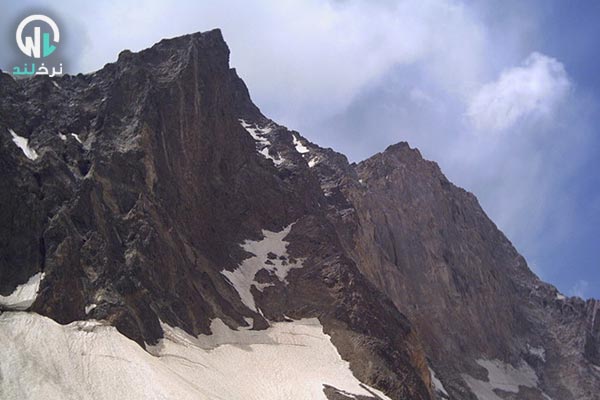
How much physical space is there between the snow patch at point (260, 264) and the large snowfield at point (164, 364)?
7.27 m

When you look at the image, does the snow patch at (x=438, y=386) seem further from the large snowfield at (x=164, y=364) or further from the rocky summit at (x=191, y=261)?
the large snowfield at (x=164, y=364)

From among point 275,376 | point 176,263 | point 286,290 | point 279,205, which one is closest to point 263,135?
point 279,205

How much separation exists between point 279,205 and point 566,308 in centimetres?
8741

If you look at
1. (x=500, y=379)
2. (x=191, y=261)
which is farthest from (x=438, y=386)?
(x=191, y=261)

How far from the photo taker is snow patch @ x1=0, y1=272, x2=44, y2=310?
186 feet

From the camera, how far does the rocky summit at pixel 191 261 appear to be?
192 feet

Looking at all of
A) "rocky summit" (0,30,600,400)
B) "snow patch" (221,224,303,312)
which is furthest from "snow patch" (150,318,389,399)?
"snow patch" (221,224,303,312)

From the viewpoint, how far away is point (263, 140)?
401 ft

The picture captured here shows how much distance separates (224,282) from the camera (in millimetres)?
81500

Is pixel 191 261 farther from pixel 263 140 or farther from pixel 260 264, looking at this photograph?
pixel 263 140

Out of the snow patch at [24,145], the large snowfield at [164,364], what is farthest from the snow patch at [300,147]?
the snow patch at [24,145]

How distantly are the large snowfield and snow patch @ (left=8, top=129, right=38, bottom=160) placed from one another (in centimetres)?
2124

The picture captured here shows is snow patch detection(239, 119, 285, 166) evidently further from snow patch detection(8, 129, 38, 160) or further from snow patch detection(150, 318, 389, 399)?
snow patch detection(8, 129, 38, 160)

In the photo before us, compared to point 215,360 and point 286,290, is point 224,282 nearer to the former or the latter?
point 286,290
